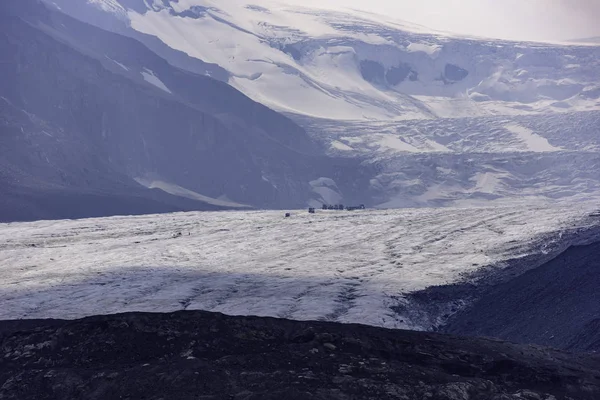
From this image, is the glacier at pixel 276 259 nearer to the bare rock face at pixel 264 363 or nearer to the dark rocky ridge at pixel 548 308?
the dark rocky ridge at pixel 548 308

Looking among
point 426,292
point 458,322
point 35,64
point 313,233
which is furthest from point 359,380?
point 35,64

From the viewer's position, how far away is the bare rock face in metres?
25.2

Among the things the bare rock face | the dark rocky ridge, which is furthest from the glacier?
the bare rock face

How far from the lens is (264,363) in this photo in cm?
2684

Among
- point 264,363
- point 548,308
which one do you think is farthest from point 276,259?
point 264,363

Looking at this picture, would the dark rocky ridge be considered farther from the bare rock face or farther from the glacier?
the bare rock face

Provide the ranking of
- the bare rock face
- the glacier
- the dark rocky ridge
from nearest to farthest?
the bare rock face < the dark rocky ridge < the glacier

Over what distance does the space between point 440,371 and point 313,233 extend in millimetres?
51478

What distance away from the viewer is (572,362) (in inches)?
1170

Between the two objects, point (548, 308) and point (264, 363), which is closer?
point (264, 363)

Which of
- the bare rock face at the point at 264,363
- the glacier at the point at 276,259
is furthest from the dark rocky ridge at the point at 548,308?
the bare rock face at the point at 264,363

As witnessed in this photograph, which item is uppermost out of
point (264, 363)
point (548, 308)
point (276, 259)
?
point (264, 363)

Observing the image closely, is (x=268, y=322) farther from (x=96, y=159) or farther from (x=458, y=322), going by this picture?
(x=96, y=159)

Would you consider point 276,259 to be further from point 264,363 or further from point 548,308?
point 264,363
